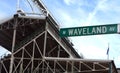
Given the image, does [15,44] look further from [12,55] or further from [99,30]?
[99,30]

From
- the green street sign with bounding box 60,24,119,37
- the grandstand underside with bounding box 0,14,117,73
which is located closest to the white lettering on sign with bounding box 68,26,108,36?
the green street sign with bounding box 60,24,119,37

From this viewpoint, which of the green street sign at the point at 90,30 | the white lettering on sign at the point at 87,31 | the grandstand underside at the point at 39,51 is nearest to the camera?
the green street sign at the point at 90,30

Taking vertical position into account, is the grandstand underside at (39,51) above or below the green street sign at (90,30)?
below

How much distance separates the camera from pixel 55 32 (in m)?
50.4

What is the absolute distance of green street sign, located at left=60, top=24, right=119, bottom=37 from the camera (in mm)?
29156

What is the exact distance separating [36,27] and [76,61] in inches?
325

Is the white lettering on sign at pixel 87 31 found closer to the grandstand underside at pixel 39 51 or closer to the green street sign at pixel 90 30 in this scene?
the green street sign at pixel 90 30

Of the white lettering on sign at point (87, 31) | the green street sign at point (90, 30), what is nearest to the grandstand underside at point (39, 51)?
the green street sign at point (90, 30)

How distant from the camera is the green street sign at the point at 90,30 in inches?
1148

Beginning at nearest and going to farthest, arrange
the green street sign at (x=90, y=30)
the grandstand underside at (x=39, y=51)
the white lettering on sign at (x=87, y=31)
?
the green street sign at (x=90, y=30) → the white lettering on sign at (x=87, y=31) → the grandstand underside at (x=39, y=51)

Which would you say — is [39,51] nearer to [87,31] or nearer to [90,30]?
[87,31]

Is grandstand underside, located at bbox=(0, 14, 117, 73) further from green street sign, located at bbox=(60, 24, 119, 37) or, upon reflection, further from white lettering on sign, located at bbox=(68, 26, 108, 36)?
white lettering on sign, located at bbox=(68, 26, 108, 36)

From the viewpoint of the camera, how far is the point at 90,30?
30094mm

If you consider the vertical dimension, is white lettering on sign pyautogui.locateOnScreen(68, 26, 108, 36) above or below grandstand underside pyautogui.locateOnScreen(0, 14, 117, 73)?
above
